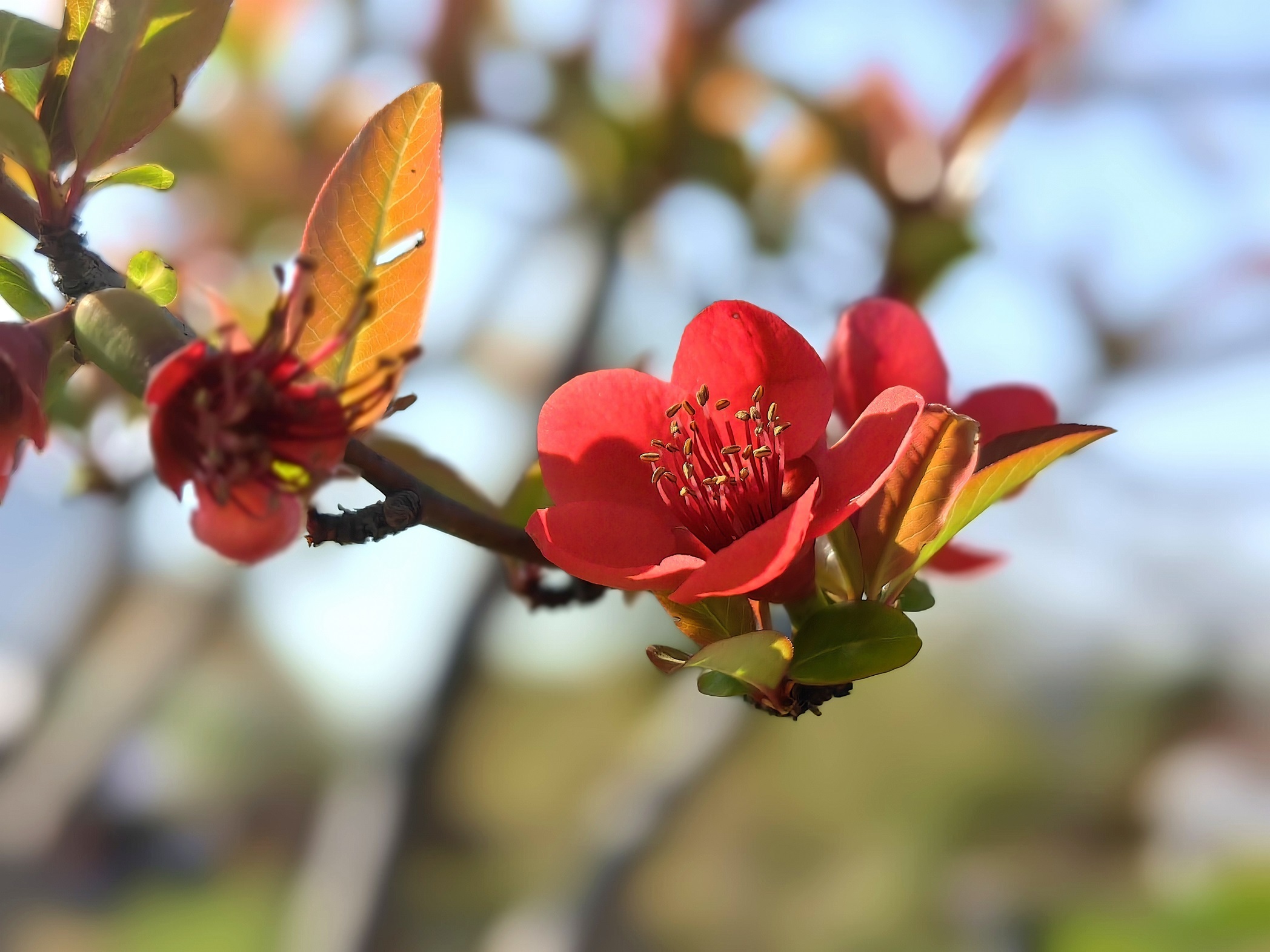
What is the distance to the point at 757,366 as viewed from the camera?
1.12 ft

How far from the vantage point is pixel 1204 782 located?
2.95m

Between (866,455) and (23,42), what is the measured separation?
335mm

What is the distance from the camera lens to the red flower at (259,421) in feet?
0.86

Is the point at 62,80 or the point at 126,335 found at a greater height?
the point at 62,80

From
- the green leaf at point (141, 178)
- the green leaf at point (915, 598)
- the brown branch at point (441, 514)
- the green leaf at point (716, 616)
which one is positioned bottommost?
the green leaf at point (716, 616)

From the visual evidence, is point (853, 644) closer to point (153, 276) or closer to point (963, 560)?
point (963, 560)

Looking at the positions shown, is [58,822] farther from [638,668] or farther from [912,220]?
[912,220]

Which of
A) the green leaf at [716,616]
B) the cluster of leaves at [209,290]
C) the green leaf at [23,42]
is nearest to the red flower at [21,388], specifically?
the cluster of leaves at [209,290]

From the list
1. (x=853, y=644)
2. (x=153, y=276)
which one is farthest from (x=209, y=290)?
(x=853, y=644)

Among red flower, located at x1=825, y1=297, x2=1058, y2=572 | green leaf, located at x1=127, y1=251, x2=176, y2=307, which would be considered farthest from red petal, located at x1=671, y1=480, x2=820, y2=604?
green leaf, located at x1=127, y1=251, x2=176, y2=307

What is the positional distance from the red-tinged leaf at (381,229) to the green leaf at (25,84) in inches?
5.1

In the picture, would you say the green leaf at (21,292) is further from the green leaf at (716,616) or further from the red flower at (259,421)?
the green leaf at (716,616)

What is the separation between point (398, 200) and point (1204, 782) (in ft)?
11.4

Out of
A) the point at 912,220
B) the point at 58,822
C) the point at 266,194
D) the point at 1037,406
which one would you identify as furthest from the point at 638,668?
the point at 1037,406
